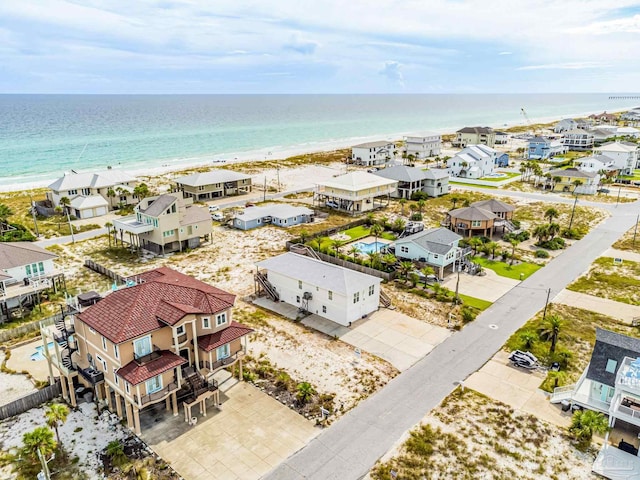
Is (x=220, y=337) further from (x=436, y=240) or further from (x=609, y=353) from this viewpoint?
(x=436, y=240)

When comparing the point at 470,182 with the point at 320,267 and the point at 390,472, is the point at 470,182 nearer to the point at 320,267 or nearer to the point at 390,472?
the point at 320,267

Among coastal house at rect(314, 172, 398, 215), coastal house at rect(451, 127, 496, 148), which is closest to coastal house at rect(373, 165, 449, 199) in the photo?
coastal house at rect(314, 172, 398, 215)

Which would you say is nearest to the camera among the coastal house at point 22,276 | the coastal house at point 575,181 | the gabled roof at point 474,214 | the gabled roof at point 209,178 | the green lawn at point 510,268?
the coastal house at point 22,276

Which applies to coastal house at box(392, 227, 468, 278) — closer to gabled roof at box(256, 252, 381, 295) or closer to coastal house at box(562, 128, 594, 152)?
gabled roof at box(256, 252, 381, 295)

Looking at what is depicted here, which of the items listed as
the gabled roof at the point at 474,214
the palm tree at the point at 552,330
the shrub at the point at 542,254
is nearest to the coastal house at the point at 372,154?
the gabled roof at the point at 474,214

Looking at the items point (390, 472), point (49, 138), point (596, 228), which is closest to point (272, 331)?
point (390, 472)

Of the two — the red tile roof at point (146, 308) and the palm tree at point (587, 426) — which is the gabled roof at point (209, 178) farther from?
the palm tree at point (587, 426)
